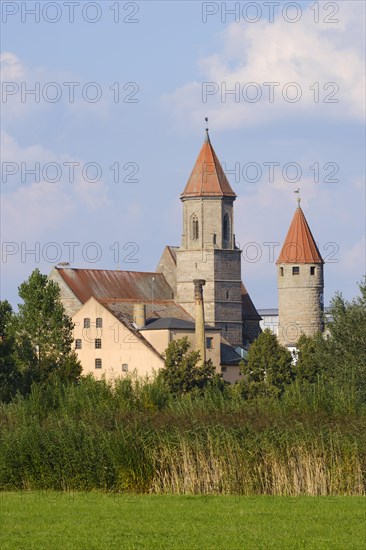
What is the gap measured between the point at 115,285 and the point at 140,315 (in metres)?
13.8

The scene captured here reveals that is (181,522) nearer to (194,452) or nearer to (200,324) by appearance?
(194,452)

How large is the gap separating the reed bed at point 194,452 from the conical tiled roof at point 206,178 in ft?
288

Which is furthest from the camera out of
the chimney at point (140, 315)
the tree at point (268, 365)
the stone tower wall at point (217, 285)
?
the stone tower wall at point (217, 285)

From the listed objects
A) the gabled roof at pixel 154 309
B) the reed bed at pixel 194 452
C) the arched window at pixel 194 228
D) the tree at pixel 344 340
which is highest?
the arched window at pixel 194 228

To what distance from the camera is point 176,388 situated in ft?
263

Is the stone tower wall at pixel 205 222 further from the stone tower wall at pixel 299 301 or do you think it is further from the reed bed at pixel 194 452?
the reed bed at pixel 194 452

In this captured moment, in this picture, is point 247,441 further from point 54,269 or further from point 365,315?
point 54,269

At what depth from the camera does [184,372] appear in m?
81.9

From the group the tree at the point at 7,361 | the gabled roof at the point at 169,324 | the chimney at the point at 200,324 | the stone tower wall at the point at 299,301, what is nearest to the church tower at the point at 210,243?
the stone tower wall at the point at 299,301

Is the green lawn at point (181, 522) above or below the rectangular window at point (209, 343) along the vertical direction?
below

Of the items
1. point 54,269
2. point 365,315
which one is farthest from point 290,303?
point 365,315

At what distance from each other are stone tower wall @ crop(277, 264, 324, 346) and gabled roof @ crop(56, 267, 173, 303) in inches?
393

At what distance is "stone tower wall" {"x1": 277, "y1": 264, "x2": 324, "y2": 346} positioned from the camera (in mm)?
116250

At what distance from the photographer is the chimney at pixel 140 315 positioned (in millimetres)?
103887
